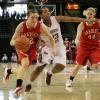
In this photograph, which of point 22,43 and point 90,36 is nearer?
point 22,43

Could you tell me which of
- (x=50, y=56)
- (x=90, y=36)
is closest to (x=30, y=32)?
(x=50, y=56)

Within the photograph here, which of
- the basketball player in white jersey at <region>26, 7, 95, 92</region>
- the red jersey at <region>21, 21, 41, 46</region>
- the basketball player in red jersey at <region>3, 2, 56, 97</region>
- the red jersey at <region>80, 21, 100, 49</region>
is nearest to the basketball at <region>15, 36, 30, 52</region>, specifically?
the basketball player in red jersey at <region>3, 2, 56, 97</region>

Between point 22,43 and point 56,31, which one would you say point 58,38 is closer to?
point 56,31

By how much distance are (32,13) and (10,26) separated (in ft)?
54.7

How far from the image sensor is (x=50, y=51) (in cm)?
816

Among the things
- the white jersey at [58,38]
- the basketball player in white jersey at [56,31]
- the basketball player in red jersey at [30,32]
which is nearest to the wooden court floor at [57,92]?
the basketball player in white jersey at [56,31]

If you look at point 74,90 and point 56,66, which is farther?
point 56,66

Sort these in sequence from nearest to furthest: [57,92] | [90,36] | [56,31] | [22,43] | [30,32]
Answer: [22,43], [30,32], [57,92], [56,31], [90,36]

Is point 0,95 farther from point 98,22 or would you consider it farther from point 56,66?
point 98,22

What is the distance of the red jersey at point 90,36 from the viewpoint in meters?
8.30

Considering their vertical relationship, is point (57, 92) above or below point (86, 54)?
below

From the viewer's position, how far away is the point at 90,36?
838cm

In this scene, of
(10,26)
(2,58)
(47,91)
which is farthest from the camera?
(10,26)

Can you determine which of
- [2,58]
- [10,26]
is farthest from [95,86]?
[10,26]
